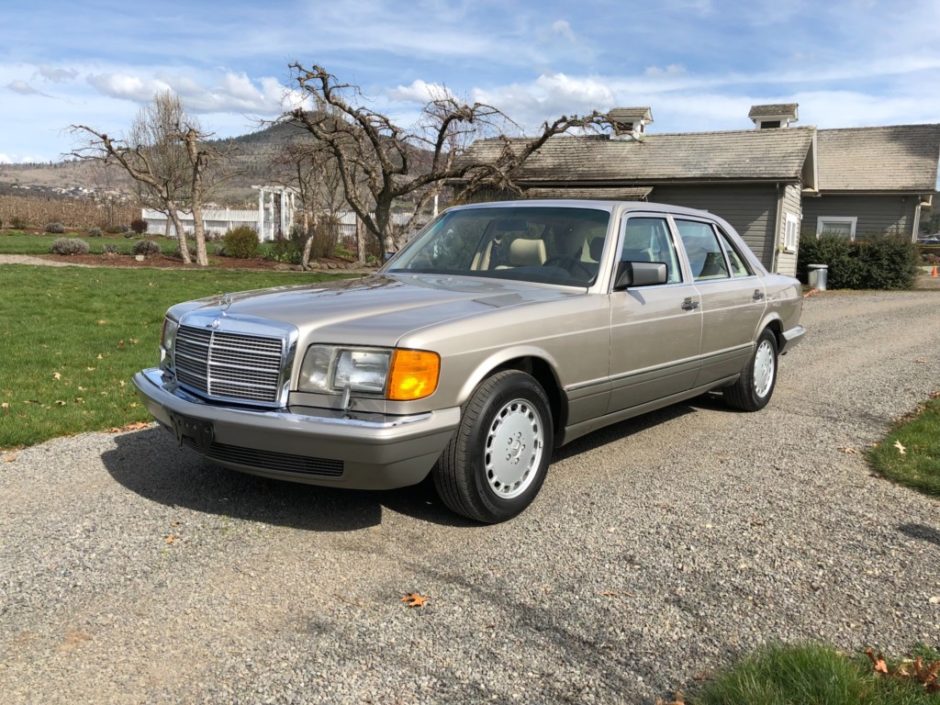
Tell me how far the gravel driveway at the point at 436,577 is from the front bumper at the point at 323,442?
15.4 inches

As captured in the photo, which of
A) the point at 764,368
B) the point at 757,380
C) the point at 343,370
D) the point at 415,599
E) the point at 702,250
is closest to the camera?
the point at 415,599

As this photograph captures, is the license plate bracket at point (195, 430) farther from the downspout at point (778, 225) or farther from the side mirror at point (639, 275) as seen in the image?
the downspout at point (778, 225)

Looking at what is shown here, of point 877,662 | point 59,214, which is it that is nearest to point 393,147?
point 877,662

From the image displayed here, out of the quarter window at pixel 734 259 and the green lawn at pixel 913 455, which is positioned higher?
the quarter window at pixel 734 259

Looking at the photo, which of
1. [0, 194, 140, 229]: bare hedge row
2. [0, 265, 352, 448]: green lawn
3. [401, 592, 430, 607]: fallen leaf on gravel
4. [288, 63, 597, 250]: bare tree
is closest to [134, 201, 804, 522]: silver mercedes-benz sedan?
[401, 592, 430, 607]: fallen leaf on gravel

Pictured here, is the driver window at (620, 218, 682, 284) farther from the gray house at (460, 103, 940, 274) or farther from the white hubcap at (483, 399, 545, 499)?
the gray house at (460, 103, 940, 274)

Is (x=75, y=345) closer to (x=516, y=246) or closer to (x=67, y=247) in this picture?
(x=516, y=246)

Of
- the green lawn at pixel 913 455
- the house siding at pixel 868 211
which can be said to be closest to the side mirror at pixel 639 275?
the green lawn at pixel 913 455

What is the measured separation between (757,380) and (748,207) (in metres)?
17.5

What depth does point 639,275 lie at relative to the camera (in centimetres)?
461

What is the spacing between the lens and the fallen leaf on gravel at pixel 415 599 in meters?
3.18

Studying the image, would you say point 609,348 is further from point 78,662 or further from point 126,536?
point 78,662

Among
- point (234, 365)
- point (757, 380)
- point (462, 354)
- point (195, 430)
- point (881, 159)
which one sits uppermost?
point (881, 159)

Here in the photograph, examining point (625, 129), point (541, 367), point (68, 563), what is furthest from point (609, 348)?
point (625, 129)
